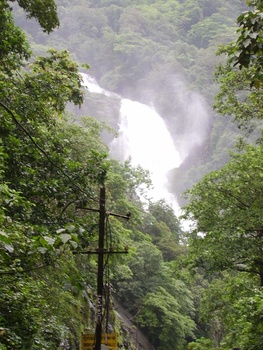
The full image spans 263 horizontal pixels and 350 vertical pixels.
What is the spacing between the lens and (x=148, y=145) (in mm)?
63312

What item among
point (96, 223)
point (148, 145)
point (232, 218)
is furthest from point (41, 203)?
point (148, 145)

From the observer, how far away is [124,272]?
1714 centimetres

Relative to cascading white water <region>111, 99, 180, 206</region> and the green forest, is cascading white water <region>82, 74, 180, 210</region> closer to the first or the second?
cascading white water <region>111, 99, 180, 206</region>

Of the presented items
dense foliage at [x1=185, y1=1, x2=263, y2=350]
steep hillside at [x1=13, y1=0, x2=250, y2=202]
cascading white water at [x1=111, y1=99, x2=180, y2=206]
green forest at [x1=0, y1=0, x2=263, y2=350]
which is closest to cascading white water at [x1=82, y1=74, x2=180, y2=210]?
cascading white water at [x1=111, y1=99, x2=180, y2=206]

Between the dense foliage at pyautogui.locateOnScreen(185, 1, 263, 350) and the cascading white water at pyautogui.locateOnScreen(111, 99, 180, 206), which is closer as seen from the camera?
the dense foliage at pyautogui.locateOnScreen(185, 1, 263, 350)

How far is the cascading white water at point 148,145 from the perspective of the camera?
195 feet

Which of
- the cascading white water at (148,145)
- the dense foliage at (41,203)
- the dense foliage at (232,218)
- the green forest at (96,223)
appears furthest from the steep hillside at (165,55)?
the dense foliage at (41,203)

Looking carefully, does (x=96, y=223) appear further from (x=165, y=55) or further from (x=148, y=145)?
(x=165, y=55)

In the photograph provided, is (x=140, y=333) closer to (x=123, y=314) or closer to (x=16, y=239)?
(x=123, y=314)


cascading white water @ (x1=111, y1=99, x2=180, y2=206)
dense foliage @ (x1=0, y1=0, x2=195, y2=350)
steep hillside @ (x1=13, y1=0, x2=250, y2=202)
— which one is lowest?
dense foliage @ (x1=0, y1=0, x2=195, y2=350)

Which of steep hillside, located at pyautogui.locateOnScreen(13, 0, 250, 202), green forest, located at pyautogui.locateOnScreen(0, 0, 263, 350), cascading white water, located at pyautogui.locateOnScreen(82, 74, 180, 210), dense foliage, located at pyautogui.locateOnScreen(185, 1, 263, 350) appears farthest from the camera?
steep hillside, located at pyautogui.locateOnScreen(13, 0, 250, 202)

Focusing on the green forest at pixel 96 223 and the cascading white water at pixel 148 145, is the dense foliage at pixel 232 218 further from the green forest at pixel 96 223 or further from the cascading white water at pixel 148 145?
the cascading white water at pixel 148 145

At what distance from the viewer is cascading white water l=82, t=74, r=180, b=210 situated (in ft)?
195

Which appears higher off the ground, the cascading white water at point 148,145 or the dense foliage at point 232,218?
the cascading white water at point 148,145
